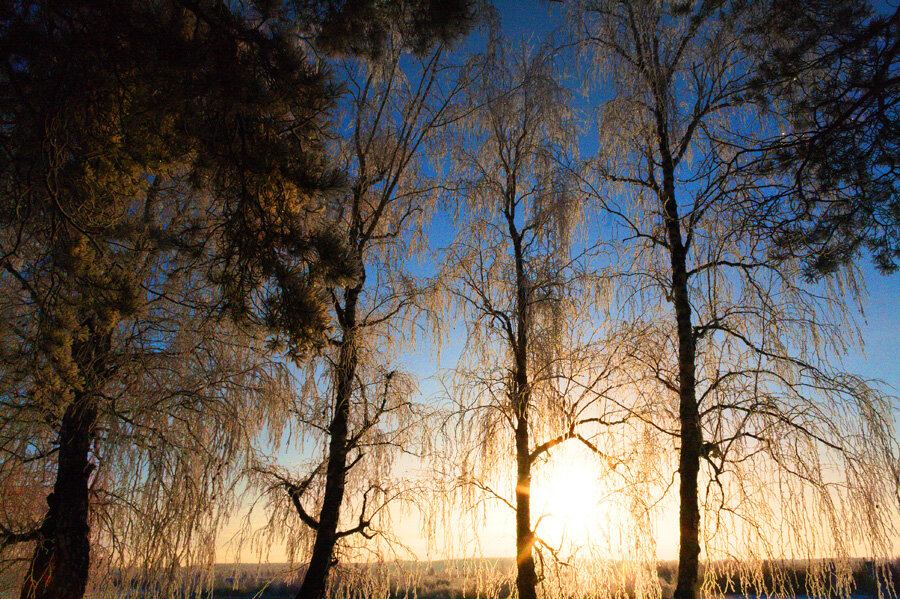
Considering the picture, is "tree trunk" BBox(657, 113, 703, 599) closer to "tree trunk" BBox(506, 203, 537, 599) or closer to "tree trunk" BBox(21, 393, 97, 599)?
"tree trunk" BBox(506, 203, 537, 599)

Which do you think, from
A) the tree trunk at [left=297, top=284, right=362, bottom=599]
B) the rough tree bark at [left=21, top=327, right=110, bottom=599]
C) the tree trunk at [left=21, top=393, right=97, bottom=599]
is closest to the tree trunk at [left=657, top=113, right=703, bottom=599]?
the tree trunk at [left=297, top=284, right=362, bottom=599]

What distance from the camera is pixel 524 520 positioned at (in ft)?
15.6

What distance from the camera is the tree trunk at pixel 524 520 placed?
4.57 m

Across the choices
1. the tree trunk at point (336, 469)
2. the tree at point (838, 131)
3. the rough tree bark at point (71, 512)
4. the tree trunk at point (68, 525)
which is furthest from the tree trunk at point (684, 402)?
the tree trunk at point (68, 525)

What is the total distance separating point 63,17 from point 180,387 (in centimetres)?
372

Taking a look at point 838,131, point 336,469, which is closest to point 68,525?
point 336,469

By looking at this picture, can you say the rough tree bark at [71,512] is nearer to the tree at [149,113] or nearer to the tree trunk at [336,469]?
the tree at [149,113]

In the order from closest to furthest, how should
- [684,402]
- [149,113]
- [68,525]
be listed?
[149,113]
[684,402]
[68,525]

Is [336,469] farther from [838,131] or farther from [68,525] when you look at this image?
[838,131]

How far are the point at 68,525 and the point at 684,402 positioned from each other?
17.9 ft

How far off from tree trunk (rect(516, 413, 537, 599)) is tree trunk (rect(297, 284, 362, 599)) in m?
1.60

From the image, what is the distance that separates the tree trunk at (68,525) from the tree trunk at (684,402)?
4842 mm

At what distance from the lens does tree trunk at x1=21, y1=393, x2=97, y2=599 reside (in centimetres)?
466

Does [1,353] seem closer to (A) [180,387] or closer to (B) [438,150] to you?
(A) [180,387]
